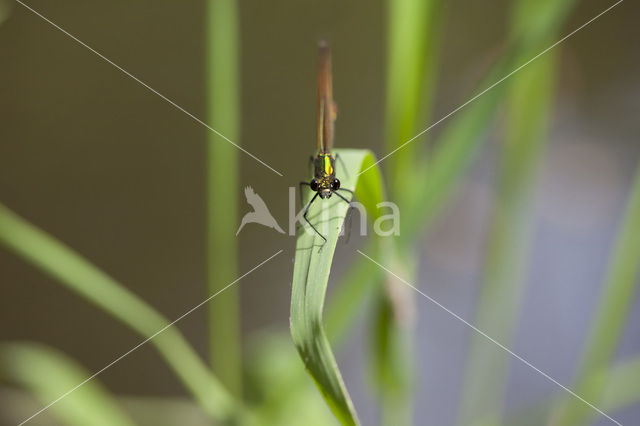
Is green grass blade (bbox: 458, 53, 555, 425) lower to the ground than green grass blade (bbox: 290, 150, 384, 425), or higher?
higher

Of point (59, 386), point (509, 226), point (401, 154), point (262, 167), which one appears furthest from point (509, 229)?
point (262, 167)

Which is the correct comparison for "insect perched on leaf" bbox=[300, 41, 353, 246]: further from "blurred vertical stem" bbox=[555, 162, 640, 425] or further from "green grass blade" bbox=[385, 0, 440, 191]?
"blurred vertical stem" bbox=[555, 162, 640, 425]

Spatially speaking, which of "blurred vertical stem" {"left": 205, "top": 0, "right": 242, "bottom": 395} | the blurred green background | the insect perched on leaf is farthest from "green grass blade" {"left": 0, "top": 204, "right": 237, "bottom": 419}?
the blurred green background

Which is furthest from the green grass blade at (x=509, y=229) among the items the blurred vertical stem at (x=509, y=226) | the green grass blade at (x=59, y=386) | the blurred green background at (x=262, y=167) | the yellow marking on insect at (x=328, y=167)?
the blurred green background at (x=262, y=167)

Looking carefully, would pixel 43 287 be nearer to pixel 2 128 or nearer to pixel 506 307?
pixel 2 128

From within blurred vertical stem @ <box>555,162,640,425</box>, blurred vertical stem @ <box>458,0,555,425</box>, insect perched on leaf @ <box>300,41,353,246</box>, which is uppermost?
insect perched on leaf @ <box>300,41,353,246</box>

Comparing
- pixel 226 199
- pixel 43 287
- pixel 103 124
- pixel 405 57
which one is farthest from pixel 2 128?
pixel 405 57
